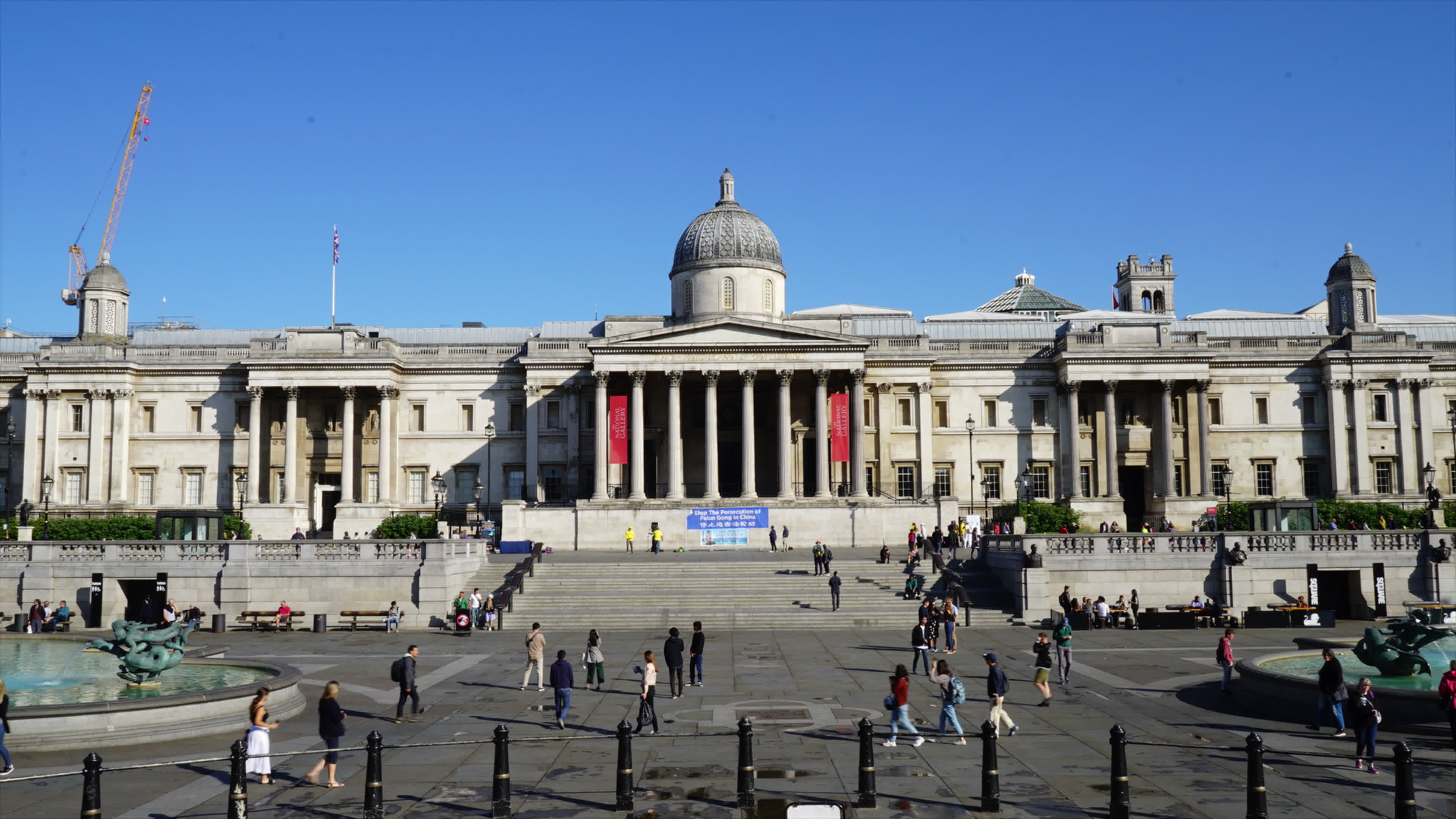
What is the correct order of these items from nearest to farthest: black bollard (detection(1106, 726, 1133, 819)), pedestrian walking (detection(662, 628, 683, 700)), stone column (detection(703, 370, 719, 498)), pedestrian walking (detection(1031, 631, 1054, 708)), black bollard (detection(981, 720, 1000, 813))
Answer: black bollard (detection(1106, 726, 1133, 819)), black bollard (detection(981, 720, 1000, 813)), pedestrian walking (detection(1031, 631, 1054, 708)), pedestrian walking (detection(662, 628, 683, 700)), stone column (detection(703, 370, 719, 498))

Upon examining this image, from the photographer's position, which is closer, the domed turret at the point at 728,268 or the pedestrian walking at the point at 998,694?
the pedestrian walking at the point at 998,694

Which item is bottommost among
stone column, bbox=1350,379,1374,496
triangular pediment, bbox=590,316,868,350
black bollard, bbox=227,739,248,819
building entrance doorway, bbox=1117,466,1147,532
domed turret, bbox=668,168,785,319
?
black bollard, bbox=227,739,248,819

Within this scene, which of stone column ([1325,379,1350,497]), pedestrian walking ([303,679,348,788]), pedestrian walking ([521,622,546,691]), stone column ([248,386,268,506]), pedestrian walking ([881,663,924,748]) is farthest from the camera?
stone column ([1325,379,1350,497])

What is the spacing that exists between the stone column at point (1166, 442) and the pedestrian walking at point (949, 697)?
54.0m

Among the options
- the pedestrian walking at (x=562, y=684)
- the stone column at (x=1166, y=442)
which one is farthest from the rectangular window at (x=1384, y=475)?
the pedestrian walking at (x=562, y=684)

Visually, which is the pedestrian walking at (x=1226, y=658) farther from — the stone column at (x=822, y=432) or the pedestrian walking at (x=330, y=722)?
the stone column at (x=822, y=432)

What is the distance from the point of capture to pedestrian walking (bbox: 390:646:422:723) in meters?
23.1

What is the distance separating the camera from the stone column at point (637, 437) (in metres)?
66.4

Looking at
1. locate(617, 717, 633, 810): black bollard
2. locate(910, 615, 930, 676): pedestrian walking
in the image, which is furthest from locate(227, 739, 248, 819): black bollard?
locate(910, 615, 930, 676): pedestrian walking

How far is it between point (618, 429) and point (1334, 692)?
160ft

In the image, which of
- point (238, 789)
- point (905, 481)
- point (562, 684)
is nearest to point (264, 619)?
point (562, 684)

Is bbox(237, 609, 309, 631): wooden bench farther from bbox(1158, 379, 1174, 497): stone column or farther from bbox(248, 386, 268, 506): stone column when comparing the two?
bbox(1158, 379, 1174, 497): stone column

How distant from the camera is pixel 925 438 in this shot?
242ft

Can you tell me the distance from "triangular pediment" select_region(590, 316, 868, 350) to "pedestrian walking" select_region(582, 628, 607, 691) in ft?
136
